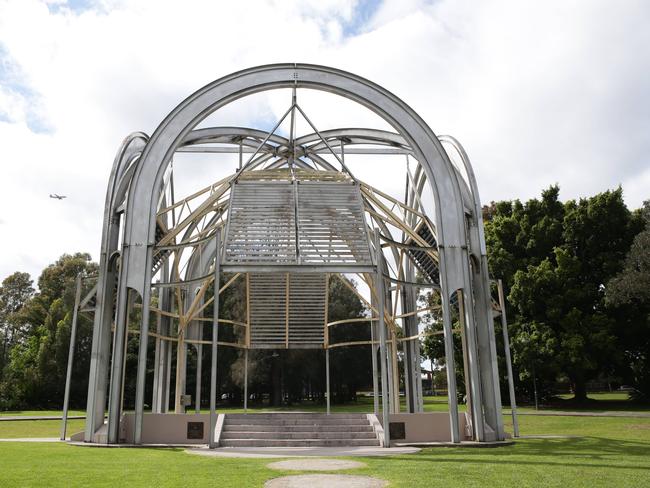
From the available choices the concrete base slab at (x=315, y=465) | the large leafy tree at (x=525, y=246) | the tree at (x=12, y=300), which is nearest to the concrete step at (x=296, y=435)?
the concrete base slab at (x=315, y=465)

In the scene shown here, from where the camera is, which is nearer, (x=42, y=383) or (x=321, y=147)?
(x=321, y=147)

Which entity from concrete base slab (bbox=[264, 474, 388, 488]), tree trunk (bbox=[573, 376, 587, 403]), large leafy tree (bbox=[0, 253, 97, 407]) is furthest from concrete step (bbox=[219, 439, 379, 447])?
large leafy tree (bbox=[0, 253, 97, 407])

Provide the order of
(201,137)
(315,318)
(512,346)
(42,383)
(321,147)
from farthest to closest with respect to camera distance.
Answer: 1. (42,383)
2. (512,346)
3. (315,318)
4. (321,147)
5. (201,137)

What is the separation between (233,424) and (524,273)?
74.5 feet

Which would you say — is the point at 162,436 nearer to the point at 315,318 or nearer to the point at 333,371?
the point at 315,318

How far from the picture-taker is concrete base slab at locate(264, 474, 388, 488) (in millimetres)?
7137

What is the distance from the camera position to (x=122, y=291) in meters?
14.4

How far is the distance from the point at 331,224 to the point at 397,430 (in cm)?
577

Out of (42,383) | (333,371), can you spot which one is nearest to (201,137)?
(333,371)

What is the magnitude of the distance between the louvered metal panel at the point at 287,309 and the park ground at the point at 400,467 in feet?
32.6

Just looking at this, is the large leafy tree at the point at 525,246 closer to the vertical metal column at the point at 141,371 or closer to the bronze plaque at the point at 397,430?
the bronze plaque at the point at 397,430

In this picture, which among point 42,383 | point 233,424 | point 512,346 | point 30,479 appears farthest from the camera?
point 42,383

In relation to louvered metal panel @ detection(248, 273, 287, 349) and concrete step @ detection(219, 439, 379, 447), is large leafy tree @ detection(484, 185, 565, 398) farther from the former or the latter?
concrete step @ detection(219, 439, 379, 447)

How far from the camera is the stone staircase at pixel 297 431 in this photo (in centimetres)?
1407
